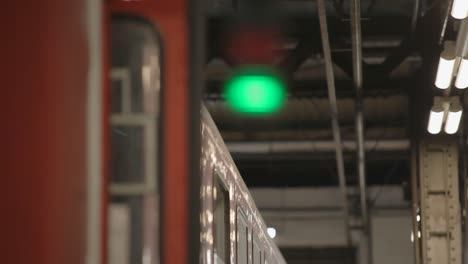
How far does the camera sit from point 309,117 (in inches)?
588

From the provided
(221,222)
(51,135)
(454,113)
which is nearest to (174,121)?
(51,135)

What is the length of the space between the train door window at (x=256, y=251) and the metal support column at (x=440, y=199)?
19.9 feet

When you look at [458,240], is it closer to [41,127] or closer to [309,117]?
[309,117]

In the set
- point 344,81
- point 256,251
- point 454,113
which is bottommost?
point 256,251

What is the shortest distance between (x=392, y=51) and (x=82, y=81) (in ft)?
35.1

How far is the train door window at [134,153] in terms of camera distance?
2.23m

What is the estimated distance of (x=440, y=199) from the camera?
1404cm

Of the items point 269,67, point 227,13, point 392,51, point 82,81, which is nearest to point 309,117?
point 392,51

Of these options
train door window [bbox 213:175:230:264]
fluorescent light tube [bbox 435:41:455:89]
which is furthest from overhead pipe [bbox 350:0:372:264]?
train door window [bbox 213:175:230:264]

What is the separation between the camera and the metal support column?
13.9m

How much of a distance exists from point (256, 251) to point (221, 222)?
253cm

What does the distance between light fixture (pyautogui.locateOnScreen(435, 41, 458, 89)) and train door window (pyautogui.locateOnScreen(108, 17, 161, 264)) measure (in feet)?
24.4

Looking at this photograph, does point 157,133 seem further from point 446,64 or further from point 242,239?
point 446,64

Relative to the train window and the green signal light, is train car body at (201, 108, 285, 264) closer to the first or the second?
the green signal light
